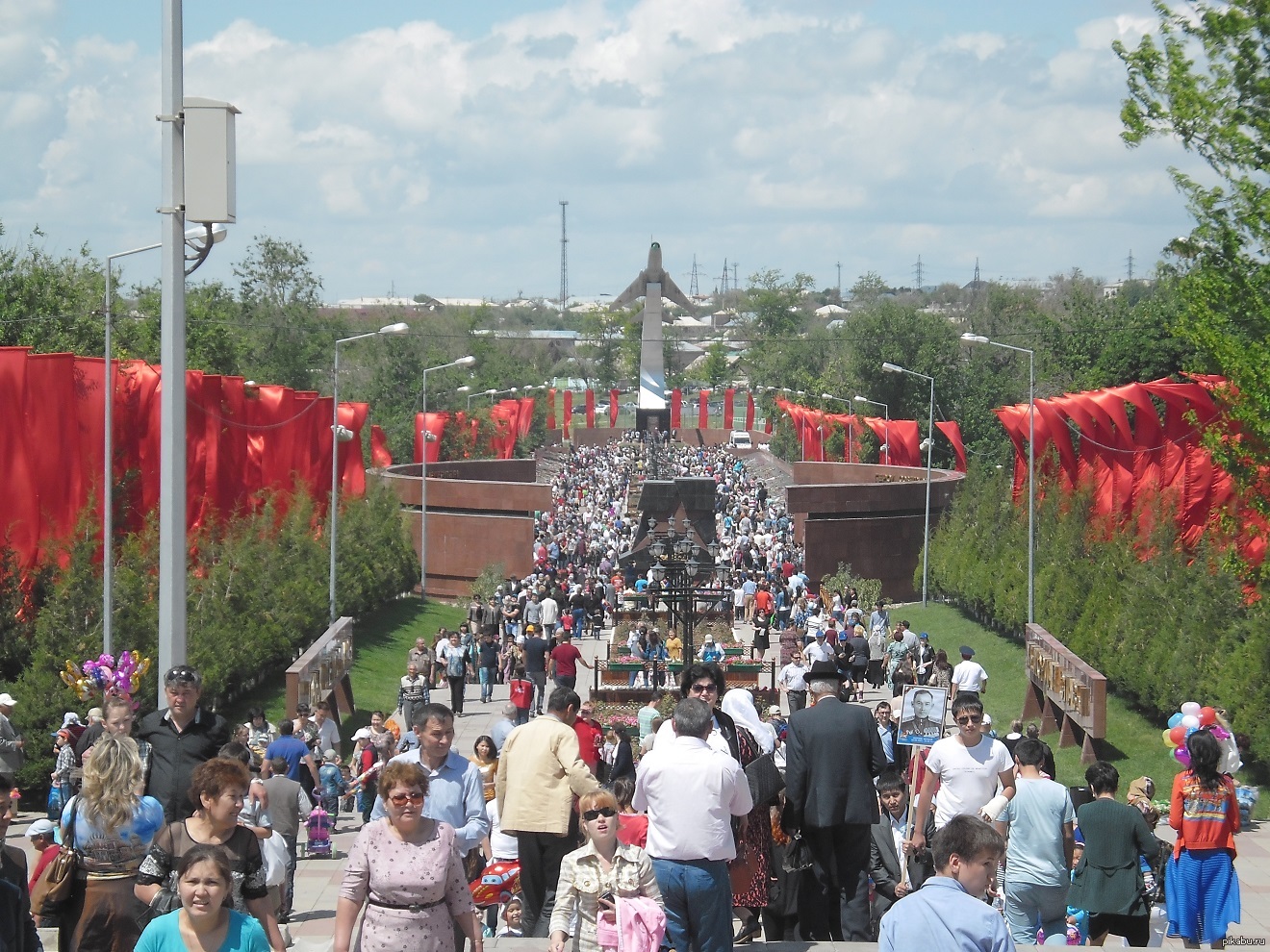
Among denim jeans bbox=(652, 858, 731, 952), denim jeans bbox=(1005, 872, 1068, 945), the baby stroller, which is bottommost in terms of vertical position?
the baby stroller

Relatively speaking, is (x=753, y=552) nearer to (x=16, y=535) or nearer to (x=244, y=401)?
(x=244, y=401)

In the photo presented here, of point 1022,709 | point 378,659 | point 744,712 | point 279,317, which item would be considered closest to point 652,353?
point 279,317

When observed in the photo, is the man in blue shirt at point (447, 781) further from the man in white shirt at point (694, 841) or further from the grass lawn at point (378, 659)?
the grass lawn at point (378, 659)

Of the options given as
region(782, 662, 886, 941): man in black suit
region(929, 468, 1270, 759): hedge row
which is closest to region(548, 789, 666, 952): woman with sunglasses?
region(782, 662, 886, 941): man in black suit

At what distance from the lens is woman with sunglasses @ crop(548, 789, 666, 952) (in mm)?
6695

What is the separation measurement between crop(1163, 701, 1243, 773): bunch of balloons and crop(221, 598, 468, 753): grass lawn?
12826 mm

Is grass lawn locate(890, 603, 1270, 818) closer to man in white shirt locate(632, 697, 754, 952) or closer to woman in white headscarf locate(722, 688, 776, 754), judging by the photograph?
woman in white headscarf locate(722, 688, 776, 754)

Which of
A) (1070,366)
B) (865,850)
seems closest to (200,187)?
(865,850)

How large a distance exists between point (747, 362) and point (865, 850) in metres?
120

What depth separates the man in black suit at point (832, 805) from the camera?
8.45 meters

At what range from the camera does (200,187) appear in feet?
31.5

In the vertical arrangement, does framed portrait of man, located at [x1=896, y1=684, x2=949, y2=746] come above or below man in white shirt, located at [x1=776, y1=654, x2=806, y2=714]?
above

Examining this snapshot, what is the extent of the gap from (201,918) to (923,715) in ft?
18.8

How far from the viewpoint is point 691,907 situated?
24.0 feet
